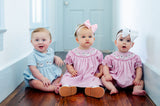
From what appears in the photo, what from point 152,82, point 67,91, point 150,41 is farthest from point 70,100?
point 150,41

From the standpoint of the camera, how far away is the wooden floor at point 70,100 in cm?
143

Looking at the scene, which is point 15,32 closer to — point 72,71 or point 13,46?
point 13,46

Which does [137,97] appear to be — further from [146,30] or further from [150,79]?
[146,30]

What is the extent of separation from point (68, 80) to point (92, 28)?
507mm

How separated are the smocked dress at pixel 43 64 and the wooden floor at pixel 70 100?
0.17 meters

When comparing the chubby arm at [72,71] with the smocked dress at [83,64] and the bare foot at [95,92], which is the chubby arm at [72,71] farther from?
the bare foot at [95,92]

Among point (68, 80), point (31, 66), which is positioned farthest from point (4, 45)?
point (68, 80)

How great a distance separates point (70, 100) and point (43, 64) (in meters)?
0.47

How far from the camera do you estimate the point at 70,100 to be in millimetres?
1493

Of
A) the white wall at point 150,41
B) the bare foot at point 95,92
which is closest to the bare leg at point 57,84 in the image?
the bare foot at point 95,92

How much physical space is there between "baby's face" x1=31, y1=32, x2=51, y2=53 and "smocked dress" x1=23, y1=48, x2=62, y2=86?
1.8 inches

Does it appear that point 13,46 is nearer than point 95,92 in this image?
No

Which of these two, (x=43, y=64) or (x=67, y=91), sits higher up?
(x=43, y=64)

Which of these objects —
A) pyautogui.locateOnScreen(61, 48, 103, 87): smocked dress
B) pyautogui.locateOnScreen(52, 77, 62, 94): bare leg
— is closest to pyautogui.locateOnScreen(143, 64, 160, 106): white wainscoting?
pyautogui.locateOnScreen(61, 48, 103, 87): smocked dress
